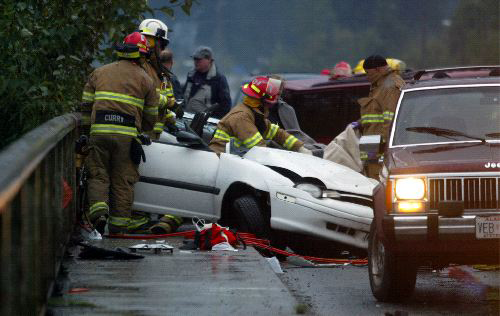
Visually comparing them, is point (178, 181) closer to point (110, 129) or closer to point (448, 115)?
point (110, 129)

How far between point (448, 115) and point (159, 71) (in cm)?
406

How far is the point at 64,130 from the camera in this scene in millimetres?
8672

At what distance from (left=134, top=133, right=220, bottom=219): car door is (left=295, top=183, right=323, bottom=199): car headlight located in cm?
87

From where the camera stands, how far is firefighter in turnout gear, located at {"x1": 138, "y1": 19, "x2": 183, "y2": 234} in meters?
11.9

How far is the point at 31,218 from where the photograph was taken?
5.78 meters

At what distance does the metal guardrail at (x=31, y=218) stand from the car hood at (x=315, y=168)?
3.26 m

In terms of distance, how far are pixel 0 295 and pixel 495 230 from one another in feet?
15.1

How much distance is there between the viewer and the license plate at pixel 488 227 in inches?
328

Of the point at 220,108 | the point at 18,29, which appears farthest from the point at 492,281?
the point at 220,108

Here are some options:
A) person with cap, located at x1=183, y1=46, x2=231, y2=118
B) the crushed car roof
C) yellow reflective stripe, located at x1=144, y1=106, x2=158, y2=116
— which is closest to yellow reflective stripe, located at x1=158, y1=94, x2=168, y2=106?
yellow reflective stripe, located at x1=144, y1=106, x2=158, y2=116

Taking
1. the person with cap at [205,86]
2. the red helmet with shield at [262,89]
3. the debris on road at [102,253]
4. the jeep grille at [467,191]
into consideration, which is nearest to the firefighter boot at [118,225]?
the red helmet with shield at [262,89]

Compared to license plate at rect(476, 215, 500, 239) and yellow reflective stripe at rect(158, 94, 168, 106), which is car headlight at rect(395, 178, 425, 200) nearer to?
license plate at rect(476, 215, 500, 239)

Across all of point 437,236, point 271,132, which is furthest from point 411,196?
point 271,132

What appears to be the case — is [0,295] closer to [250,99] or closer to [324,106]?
[250,99]
